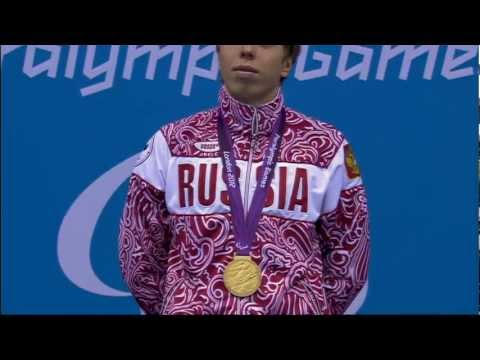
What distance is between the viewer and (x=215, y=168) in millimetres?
2705

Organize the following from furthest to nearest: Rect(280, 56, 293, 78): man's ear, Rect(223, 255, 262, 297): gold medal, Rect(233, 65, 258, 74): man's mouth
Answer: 1. Rect(280, 56, 293, 78): man's ear
2. Rect(233, 65, 258, 74): man's mouth
3. Rect(223, 255, 262, 297): gold medal

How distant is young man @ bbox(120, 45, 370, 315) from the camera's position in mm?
2611

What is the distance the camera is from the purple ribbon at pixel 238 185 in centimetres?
261

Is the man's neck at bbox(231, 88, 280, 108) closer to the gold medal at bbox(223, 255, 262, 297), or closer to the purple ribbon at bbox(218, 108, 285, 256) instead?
the purple ribbon at bbox(218, 108, 285, 256)

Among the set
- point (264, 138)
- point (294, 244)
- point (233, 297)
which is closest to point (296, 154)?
point (264, 138)

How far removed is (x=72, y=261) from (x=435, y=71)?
5.23ft

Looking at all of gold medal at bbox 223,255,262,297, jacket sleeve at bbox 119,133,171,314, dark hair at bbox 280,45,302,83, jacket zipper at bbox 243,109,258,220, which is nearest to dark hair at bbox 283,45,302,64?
dark hair at bbox 280,45,302,83

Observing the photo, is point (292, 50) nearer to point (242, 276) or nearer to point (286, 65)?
point (286, 65)

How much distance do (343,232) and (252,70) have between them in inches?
23.5

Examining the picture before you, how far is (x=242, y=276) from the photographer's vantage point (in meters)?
2.57

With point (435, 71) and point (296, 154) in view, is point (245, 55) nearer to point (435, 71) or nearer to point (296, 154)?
point (296, 154)

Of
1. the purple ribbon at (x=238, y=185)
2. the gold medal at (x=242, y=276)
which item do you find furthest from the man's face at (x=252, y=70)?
the gold medal at (x=242, y=276)

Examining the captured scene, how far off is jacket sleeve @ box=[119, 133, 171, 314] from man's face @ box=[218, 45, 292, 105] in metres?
0.31

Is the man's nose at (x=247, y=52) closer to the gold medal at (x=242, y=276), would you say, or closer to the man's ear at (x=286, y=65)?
the man's ear at (x=286, y=65)
